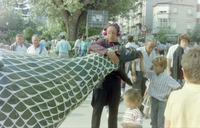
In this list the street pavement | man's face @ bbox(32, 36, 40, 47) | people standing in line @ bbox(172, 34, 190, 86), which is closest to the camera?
the street pavement

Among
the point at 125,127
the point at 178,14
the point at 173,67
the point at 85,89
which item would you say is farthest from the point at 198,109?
the point at 178,14

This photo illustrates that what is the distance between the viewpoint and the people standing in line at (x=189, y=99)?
1.59m

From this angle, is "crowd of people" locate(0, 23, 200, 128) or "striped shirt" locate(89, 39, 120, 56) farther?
"striped shirt" locate(89, 39, 120, 56)

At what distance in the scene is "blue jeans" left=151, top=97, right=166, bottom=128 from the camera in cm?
337

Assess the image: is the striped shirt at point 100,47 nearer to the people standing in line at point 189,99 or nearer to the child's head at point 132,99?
the child's head at point 132,99

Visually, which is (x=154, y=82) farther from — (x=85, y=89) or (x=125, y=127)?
(x=85, y=89)

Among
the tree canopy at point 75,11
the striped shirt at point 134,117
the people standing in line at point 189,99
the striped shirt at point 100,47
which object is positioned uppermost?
the tree canopy at point 75,11

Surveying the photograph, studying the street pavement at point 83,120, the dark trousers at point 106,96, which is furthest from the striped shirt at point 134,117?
the street pavement at point 83,120

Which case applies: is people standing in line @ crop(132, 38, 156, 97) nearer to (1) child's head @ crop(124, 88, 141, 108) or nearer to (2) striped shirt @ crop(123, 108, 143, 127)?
(1) child's head @ crop(124, 88, 141, 108)

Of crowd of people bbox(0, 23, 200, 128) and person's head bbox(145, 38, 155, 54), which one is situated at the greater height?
person's head bbox(145, 38, 155, 54)

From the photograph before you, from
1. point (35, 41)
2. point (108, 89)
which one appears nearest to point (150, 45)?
point (108, 89)

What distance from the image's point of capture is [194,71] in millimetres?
1604

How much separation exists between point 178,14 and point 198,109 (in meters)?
51.9

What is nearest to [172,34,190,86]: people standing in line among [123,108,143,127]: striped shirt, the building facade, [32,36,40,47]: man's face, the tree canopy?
[123,108,143,127]: striped shirt
